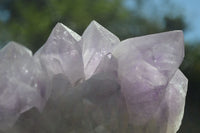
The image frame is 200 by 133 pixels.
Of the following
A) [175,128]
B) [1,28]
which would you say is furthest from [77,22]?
[175,128]

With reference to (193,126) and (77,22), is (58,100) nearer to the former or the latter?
(193,126)

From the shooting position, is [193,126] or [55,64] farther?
[193,126]

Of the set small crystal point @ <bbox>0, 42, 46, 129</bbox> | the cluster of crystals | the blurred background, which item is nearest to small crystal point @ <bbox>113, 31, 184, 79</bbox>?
the cluster of crystals

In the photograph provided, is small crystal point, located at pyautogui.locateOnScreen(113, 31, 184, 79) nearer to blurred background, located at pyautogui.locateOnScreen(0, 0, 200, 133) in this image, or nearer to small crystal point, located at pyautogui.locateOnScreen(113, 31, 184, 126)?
small crystal point, located at pyautogui.locateOnScreen(113, 31, 184, 126)

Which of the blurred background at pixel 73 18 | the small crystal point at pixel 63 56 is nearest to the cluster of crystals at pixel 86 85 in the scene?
the small crystal point at pixel 63 56

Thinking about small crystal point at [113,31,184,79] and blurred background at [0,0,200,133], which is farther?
blurred background at [0,0,200,133]

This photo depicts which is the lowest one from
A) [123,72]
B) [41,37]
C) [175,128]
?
[41,37]

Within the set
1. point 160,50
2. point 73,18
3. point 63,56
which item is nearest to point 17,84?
point 63,56

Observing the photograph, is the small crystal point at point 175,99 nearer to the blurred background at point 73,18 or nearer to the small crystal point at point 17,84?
the small crystal point at point 17,84
